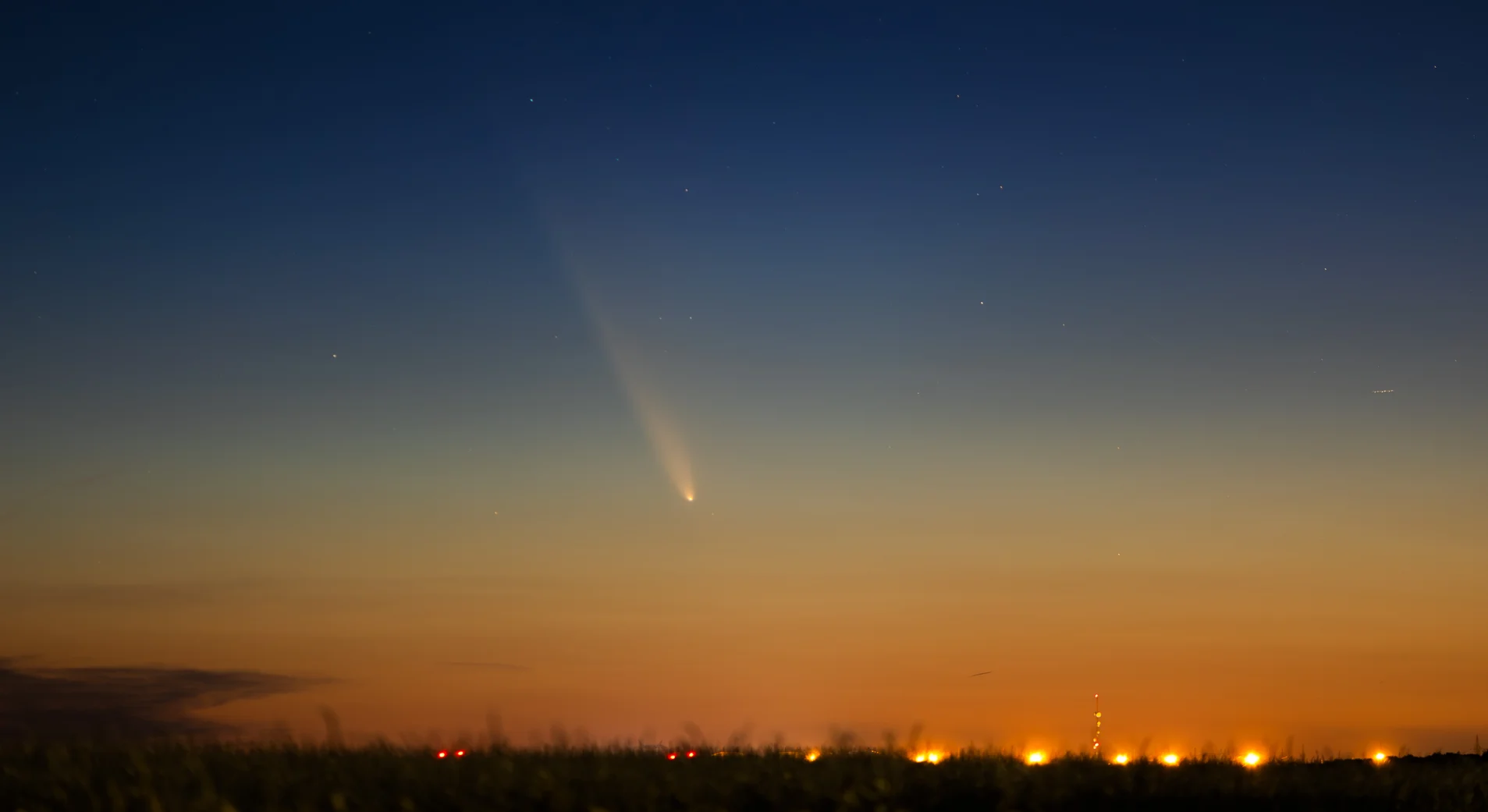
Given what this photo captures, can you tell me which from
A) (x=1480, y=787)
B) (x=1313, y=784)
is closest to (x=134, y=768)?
(x=1313, y=784)

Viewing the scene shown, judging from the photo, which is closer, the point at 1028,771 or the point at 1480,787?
the point at 1028,771

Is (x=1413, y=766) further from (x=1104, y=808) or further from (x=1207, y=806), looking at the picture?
(x=1104, y=808)

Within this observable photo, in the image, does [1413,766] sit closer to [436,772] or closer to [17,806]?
[436,772]

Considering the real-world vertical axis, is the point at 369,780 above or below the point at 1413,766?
below

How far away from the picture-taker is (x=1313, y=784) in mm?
21797

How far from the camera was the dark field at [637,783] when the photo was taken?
57.4 feet

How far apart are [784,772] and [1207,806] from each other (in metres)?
5.96

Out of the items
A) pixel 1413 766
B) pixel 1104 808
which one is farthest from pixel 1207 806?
pixel 1413 766

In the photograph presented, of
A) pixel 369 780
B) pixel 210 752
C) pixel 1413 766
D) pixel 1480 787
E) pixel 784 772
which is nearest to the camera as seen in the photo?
pixel 369 780

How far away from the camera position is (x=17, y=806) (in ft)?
55.9

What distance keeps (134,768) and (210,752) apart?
1914 millimetres

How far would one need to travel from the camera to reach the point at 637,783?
18547 millimetres

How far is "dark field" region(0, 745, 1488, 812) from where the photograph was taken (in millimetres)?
17500

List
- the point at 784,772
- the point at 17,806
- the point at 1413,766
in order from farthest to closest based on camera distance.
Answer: the point at 1413,766 < the point at 784,772 < the point at 17,806
